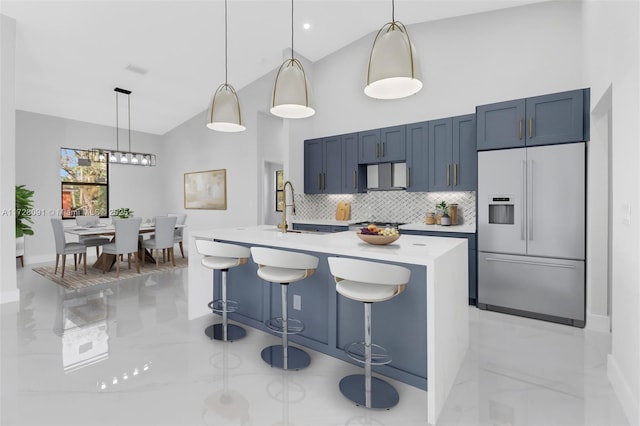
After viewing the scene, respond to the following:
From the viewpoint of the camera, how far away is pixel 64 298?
4.20 m

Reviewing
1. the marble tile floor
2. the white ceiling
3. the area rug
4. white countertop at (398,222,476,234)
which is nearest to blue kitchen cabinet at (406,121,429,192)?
white countertop at (398,222,476,234)

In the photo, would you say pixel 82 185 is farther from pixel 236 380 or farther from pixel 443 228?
pixel 443 228

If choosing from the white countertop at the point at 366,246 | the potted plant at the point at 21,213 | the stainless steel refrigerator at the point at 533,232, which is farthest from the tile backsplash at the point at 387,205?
the potted plant at the point at 21,213

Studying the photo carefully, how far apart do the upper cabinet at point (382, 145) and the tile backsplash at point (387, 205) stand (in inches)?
22.6

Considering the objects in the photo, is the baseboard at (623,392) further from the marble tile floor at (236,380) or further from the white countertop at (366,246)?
the white countertop at (366,246)

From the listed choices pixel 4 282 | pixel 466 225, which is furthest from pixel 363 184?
pixel 4 282

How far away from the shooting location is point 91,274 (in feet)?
17.9

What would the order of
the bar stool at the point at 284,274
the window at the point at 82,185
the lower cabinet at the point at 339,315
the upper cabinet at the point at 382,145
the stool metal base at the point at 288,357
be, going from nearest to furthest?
the lower cabinet at the point at 339,315 < the bar stool at the point at 284,274 < the stool metal base at the point at 288,357 < the upper cabinet at the point at 382,145 < the window at the point at 82,185

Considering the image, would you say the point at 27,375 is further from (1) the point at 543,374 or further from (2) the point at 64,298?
(1) the point at 543,374

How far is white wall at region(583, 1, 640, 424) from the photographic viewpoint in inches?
73.9

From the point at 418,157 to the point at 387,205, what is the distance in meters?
0.95

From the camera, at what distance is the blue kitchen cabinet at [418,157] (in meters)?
4.54

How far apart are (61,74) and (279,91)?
16.3ft

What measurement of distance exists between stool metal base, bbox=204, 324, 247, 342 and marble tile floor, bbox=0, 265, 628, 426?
0.07 m
